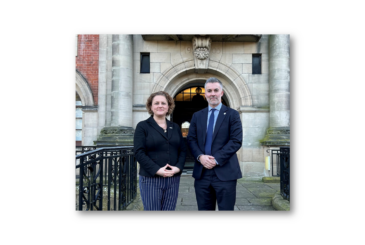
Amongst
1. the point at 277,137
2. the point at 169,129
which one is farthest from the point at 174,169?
the point at 277,137

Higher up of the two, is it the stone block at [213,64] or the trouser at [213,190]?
the stone block at [213,64]

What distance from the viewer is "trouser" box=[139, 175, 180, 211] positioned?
226cm

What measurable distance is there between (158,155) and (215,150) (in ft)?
1.73

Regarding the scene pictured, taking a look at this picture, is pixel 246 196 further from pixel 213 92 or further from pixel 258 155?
pixel 213 92

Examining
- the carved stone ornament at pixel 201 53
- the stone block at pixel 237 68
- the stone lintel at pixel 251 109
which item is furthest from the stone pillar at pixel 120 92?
the stone lintel at pixel 251 109

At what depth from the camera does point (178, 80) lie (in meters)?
5.45

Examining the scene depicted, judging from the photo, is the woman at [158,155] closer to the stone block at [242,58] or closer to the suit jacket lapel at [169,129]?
the suit jacket lapel at [169,129]

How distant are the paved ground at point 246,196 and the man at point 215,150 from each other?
97 centimetres

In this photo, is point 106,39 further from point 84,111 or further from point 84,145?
point 84,145

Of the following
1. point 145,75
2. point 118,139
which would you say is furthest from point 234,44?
point 118,139

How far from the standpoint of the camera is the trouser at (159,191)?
7.41ft

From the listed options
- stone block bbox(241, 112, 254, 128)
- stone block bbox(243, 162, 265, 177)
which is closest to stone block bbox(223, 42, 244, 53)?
stone block bbox(241, 112, 254, 128)

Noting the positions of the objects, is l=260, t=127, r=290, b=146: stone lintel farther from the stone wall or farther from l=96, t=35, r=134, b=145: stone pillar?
the stone wall

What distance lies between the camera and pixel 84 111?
17.5 feet
